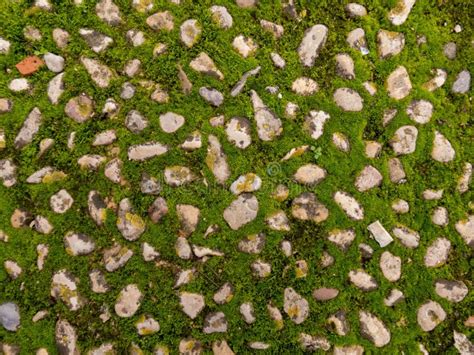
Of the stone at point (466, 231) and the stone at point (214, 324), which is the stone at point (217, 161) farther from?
the stone at point (466, 231)

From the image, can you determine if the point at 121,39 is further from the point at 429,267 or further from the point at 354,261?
the point at 429,267

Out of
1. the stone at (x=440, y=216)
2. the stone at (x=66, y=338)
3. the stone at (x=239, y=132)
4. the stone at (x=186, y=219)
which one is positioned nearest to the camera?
the stone at (x=66, y=338)

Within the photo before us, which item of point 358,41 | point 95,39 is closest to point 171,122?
point 95,39

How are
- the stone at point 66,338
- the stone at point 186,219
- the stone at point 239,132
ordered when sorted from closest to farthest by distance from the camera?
the stone at point 66,338 < the stone at point 186,219 < the stone at point 239,132

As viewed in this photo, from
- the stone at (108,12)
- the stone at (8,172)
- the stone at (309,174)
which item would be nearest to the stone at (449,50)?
the stone at (309,174)

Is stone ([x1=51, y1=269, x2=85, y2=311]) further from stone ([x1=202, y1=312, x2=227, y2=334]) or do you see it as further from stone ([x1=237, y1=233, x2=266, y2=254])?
stone ([x1=237, y1=233, x2=266, y2=254])

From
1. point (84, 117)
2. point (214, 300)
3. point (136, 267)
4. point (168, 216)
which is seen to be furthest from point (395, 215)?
point (84, 117)
